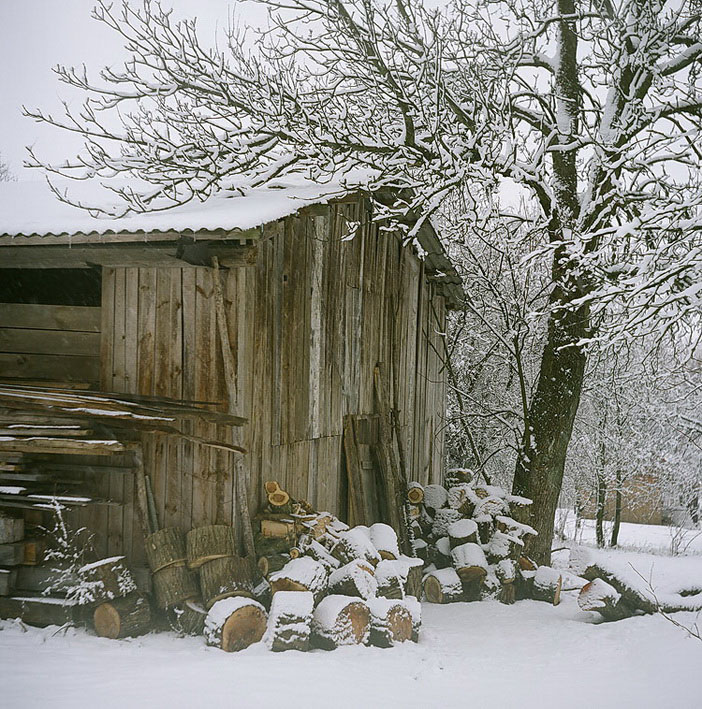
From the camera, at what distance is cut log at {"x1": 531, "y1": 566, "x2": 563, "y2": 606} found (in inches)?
338

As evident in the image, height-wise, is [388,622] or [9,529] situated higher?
[9,529]

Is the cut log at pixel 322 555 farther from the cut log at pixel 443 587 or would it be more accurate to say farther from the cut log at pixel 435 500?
the cut log at pixel 435 500

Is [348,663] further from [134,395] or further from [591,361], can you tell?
[591,361]

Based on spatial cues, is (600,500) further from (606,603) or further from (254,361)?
(254,361)

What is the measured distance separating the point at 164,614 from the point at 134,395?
1.90 metres

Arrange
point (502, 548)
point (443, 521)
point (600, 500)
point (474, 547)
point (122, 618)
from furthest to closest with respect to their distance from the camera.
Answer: point (600, 500) < point (443, 521) < point (502, 548) < point (474, 547) < point (122, 618)

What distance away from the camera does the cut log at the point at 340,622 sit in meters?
5.82

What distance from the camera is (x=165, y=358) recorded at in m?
6.46

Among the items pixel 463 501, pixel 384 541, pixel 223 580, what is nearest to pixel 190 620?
pixel 223 580

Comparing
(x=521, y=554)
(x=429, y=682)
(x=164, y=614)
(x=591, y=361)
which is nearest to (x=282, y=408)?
(x=164, y=614)

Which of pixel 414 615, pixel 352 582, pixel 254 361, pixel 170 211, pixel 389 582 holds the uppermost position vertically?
pixel 170 211

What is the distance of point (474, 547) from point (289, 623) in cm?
360

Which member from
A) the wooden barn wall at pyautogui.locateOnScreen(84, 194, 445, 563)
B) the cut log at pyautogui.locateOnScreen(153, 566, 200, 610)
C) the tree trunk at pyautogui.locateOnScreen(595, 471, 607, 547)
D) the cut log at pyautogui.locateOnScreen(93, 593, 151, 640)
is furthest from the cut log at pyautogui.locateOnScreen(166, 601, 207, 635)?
the tree trunk at pyautogui.locateOnScreen(595, 471, 607, 547)

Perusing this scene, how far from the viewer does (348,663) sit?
5.45 metres
